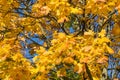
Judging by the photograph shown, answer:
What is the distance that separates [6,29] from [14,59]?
1574 mm

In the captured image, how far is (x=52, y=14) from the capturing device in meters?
6.43

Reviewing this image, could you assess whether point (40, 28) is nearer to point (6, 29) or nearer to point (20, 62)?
point (6, 29)

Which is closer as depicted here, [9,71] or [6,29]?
[9,71]

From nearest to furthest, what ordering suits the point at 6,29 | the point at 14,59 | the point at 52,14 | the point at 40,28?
the point at 14,59 < the point at 52,14 < the point at 6,29 < the point at 40,28

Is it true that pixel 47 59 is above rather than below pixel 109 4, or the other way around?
below

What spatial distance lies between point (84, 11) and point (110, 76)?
2.47 m

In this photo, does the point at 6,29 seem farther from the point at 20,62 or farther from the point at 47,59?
the point at 47,59

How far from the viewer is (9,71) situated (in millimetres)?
5934

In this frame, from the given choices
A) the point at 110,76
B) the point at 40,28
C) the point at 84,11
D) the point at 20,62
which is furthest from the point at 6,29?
the point at 110,76

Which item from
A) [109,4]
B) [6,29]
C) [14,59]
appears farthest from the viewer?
[6,29]

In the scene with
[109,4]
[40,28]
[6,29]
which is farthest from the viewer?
[40,28]

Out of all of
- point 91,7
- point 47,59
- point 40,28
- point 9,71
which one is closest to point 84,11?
point 91,7

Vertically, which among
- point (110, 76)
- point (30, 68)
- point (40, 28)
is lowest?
point (110, 76)

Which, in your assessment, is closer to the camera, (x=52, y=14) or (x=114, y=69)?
(x=52, y=14)
